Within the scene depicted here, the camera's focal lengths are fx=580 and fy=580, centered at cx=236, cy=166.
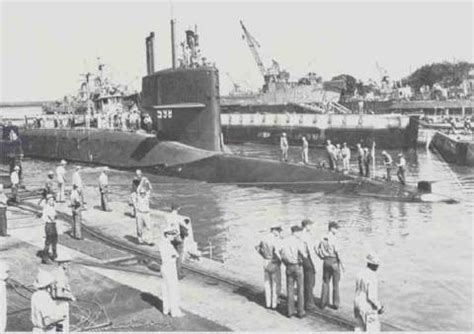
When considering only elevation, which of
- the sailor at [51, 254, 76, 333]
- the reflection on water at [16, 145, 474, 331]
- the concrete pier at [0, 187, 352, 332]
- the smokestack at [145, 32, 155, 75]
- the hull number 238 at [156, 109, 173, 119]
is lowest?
the reflection on water at [16, 145, 474, 331]

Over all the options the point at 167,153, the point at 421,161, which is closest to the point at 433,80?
the point at 421,161

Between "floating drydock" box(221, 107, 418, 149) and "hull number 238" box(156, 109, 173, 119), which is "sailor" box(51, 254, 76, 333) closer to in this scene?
"hull number 238" box(156, 109, 173, 119)

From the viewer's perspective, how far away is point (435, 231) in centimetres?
1545

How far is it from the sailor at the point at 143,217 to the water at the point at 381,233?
67.2 inches

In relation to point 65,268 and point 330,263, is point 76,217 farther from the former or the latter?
point 330,263

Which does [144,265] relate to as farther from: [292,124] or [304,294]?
[292,124]

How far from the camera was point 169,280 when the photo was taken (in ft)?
27.3

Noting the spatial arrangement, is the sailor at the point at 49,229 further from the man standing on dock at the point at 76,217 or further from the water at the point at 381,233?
the water at the point at 381,233

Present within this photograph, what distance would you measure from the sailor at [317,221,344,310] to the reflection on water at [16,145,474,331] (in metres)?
0.40

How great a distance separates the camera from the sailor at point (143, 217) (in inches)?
509

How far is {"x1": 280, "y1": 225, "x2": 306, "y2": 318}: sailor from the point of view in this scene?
27.6 ft

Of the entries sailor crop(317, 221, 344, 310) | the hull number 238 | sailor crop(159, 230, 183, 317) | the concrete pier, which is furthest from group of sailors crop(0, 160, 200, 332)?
the hull number 238

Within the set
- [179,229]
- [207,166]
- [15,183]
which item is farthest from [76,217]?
[207,166]

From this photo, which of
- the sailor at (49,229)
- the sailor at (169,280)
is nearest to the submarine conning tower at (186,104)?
the sailor at (49,229)
